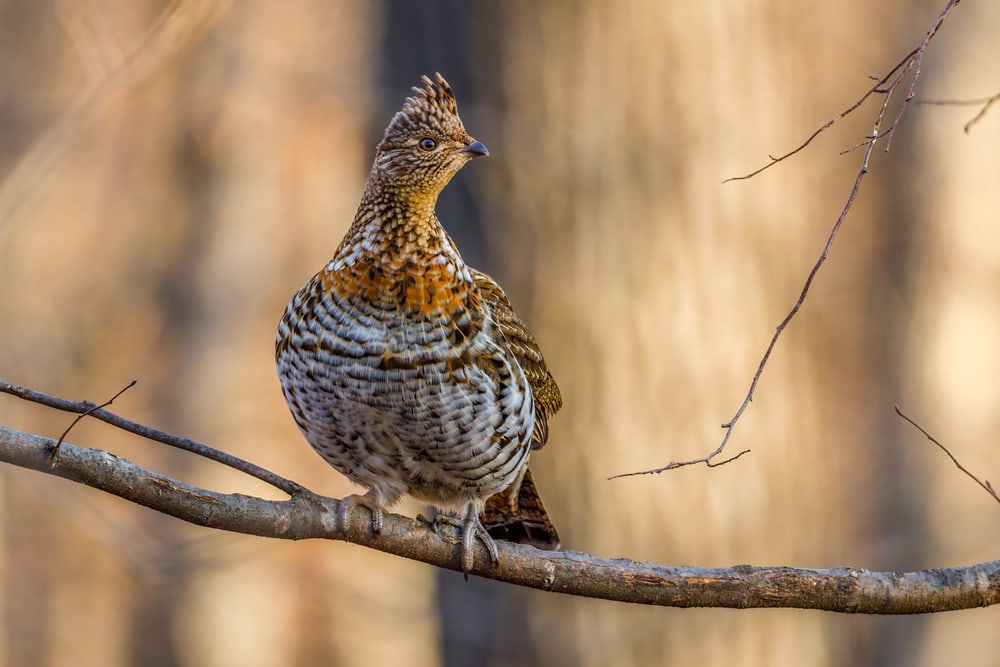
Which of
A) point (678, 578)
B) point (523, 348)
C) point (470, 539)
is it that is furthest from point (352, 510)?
point (523, 348)

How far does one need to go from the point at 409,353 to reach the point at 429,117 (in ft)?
2.43

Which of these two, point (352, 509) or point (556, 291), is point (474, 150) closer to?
point (352, 509)

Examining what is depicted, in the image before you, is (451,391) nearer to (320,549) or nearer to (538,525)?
(538,525)

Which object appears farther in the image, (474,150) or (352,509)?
(474,150)

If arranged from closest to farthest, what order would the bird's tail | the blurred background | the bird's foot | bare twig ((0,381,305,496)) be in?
bare twig ((0,381,305,496)), the bird's foot, the bird's tail, the blurred background

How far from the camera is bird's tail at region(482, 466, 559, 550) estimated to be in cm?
413

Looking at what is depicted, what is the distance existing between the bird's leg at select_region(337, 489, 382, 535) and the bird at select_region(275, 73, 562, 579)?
1 centimetres

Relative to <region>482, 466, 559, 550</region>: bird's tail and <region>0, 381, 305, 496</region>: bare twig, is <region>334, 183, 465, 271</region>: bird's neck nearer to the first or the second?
<region>0, 381, 305, 496</region>: bare twig

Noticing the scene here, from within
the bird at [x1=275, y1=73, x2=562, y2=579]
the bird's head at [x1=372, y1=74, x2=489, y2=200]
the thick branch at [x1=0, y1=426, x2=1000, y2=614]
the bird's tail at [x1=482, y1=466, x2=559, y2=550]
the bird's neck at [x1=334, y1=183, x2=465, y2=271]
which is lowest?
the thick branch at [x1=0, y1=426, x2=1000, y2=614]

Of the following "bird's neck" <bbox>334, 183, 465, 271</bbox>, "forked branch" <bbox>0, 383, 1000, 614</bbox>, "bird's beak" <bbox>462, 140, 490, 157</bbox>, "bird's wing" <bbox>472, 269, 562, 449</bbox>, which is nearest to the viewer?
"forked branch" <bbox>0, 383, 1000, 614</bbox>

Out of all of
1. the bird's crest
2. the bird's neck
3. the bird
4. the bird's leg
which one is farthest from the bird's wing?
the bird's leg

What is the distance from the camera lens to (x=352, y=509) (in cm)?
298

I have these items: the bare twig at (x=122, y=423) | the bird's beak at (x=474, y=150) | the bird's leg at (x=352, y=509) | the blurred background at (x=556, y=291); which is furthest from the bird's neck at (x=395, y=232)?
the blurred background at (x=556, y=291)

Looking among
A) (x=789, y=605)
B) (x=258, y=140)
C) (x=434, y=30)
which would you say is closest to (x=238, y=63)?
(x=258, y=140)
